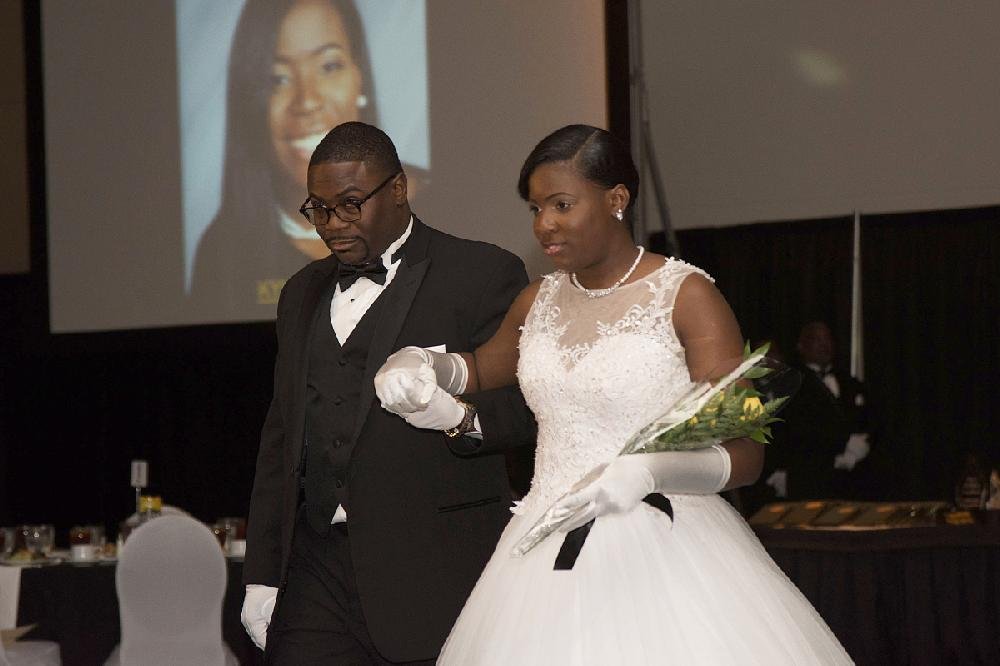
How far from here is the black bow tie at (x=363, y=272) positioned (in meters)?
3.34

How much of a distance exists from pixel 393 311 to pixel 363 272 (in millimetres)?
160

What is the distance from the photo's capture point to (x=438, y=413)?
2.94m

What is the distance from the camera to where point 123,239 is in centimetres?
873

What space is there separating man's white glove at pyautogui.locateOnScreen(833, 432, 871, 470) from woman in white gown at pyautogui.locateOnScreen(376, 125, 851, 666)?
6253 millimetres

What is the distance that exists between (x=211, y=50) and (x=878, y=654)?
510cm

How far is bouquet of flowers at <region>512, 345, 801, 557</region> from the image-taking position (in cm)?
258

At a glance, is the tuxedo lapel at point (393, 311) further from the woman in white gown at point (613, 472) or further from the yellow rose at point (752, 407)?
the yellow rose at point (752, 407)

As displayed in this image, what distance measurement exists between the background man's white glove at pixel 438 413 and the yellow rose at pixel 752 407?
66cm

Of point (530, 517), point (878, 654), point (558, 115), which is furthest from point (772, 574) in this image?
point (558, 115)

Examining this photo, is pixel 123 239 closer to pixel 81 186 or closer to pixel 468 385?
pixel 81 186

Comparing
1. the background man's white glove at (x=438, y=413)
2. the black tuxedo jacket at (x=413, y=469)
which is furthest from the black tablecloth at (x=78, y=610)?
the background man's white glove at (x=438, y=413)

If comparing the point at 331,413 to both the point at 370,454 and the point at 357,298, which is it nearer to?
the point at 370,454

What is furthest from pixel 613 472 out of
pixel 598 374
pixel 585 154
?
pixel 585 154

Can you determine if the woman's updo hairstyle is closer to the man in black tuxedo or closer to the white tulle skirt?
the man in black tuxedo
